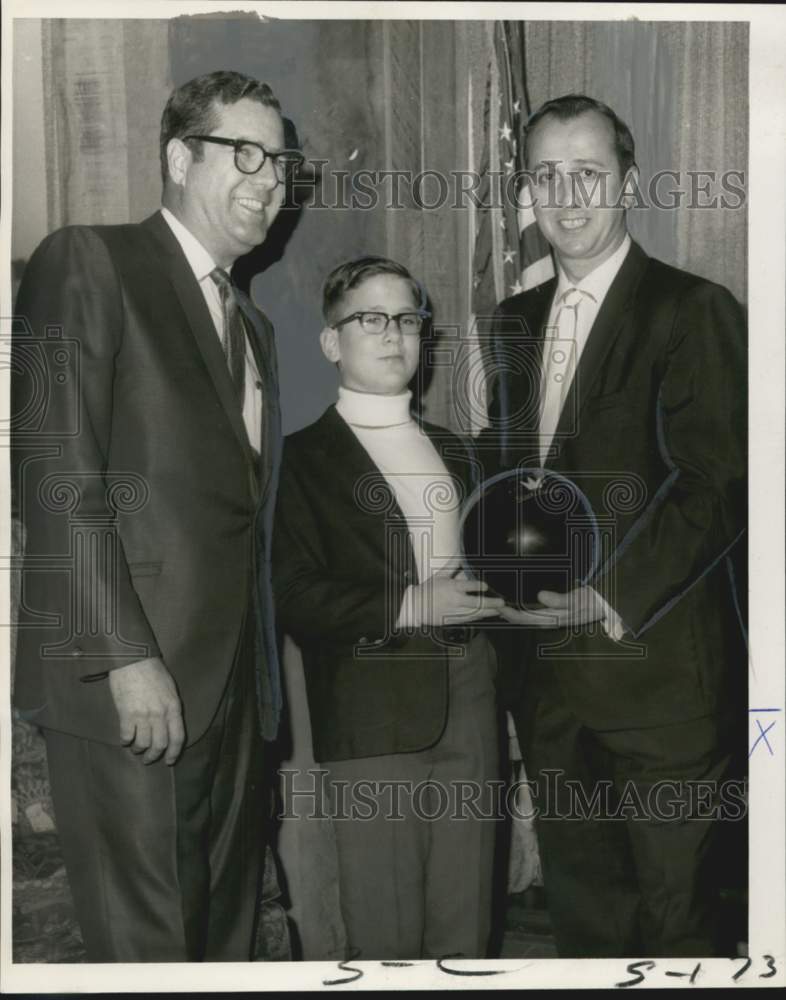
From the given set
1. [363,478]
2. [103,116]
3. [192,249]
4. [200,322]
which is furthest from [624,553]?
[103,116]

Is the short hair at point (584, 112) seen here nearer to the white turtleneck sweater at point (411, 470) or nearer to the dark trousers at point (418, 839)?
the white turtleneck sweater at point (411, 470)

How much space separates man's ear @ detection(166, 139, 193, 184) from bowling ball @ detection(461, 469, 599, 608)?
109 centimetres

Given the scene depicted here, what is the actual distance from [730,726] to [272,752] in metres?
1.13

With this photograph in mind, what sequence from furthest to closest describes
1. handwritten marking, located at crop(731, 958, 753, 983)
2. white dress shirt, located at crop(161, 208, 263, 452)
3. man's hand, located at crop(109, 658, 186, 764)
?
handwritten marking, located at crop(731, 958, 753, 983) < white dress shirt, located at crop(161, 208, 263, 452) < man's hand, located at crop(109, 658, 186, 764)

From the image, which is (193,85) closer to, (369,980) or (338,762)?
(338,762)

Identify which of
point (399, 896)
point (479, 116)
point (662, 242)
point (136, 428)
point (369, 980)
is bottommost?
point (369, 980)

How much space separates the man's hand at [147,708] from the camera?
3.14 metres

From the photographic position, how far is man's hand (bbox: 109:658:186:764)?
314cm

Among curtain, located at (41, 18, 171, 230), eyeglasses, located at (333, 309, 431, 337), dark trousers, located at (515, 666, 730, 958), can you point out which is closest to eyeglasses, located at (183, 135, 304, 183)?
curtain, located at (41, 18, 171, 230)

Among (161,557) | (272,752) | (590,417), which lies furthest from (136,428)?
(590,417)

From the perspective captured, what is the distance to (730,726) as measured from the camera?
3357 mm

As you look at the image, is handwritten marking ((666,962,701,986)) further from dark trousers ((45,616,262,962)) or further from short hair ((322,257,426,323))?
short hair ((322,257,426,323))

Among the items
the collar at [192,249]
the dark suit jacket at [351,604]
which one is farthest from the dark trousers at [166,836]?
the collar at [192,249]

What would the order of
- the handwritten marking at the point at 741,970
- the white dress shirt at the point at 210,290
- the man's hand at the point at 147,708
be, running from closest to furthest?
the man's hand at the point at 147,708
the white dress shirt at the point at 210,290
the handwritten marking at the point at 741,970
